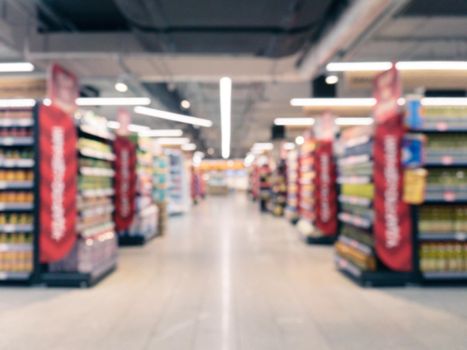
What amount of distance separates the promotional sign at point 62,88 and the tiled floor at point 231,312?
2.58m

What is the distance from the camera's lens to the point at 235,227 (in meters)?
12.8

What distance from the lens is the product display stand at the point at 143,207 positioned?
9.34m

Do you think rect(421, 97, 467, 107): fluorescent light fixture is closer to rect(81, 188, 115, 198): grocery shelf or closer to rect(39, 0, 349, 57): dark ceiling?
rect(39, 0, 349, 57): dark ceiling

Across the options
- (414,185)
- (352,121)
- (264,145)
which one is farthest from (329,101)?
(264,145)

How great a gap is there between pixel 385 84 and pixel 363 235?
2.19 metres

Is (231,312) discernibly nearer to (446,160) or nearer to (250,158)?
(446,160)

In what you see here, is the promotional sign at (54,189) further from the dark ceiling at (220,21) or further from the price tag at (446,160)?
the price tag at (446,160)

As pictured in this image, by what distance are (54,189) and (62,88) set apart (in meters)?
1.53

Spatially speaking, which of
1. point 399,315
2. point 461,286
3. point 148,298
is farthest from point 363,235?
point 148,298

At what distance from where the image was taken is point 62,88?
19.9ft

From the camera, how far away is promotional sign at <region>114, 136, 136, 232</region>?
27.2 ft

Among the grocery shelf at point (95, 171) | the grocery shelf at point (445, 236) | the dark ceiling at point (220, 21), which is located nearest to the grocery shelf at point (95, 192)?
the grocery shelf at point (95, 171)

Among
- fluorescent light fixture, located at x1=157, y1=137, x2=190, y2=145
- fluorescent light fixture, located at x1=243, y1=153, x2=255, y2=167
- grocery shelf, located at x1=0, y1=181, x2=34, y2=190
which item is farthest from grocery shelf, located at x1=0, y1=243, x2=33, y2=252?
fluorescent light fixture, located at x1=243, y1=153, x2=255, y2=167

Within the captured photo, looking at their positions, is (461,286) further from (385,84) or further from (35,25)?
(35,25)
